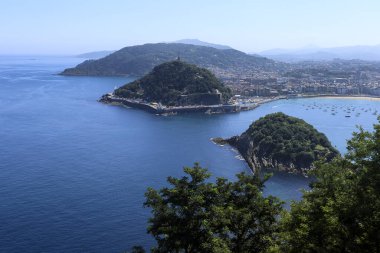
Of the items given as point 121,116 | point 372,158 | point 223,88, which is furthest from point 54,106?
point 372,158

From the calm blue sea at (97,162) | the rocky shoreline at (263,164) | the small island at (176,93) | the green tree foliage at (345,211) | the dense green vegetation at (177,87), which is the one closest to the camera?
the green tree foliage at (345,211)

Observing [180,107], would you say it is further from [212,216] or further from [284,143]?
[212,216]

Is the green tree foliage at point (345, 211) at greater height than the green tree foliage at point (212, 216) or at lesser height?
greater

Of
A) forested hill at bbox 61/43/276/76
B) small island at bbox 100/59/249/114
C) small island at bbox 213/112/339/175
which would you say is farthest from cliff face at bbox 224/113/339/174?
forested hill at bbox 61/43/276/76

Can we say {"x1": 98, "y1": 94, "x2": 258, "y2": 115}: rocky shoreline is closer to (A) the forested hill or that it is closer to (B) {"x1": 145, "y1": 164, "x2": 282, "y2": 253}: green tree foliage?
(B) {"x1": 145, "y1": 164, "x2": 282, "y2": 253}: green tree foliage

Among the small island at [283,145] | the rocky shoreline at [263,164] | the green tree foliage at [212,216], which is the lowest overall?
the rocky shoreline at [263,164]

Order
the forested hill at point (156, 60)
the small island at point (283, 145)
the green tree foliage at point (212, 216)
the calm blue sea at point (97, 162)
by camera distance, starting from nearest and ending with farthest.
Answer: the green tree foliage at point (212, 216), the calm blue sea at point (97, 162), the small island at point (283, 145), the forested hill at point (156, 60)

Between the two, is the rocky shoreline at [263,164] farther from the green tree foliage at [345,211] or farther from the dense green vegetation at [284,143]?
the green tree foliage at [345,211]

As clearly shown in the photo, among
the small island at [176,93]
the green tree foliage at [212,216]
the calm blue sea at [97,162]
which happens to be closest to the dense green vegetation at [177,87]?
the small island at [176,93]

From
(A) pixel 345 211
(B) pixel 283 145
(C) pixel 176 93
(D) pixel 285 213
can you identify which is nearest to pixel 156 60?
(C) pixel 176 93
